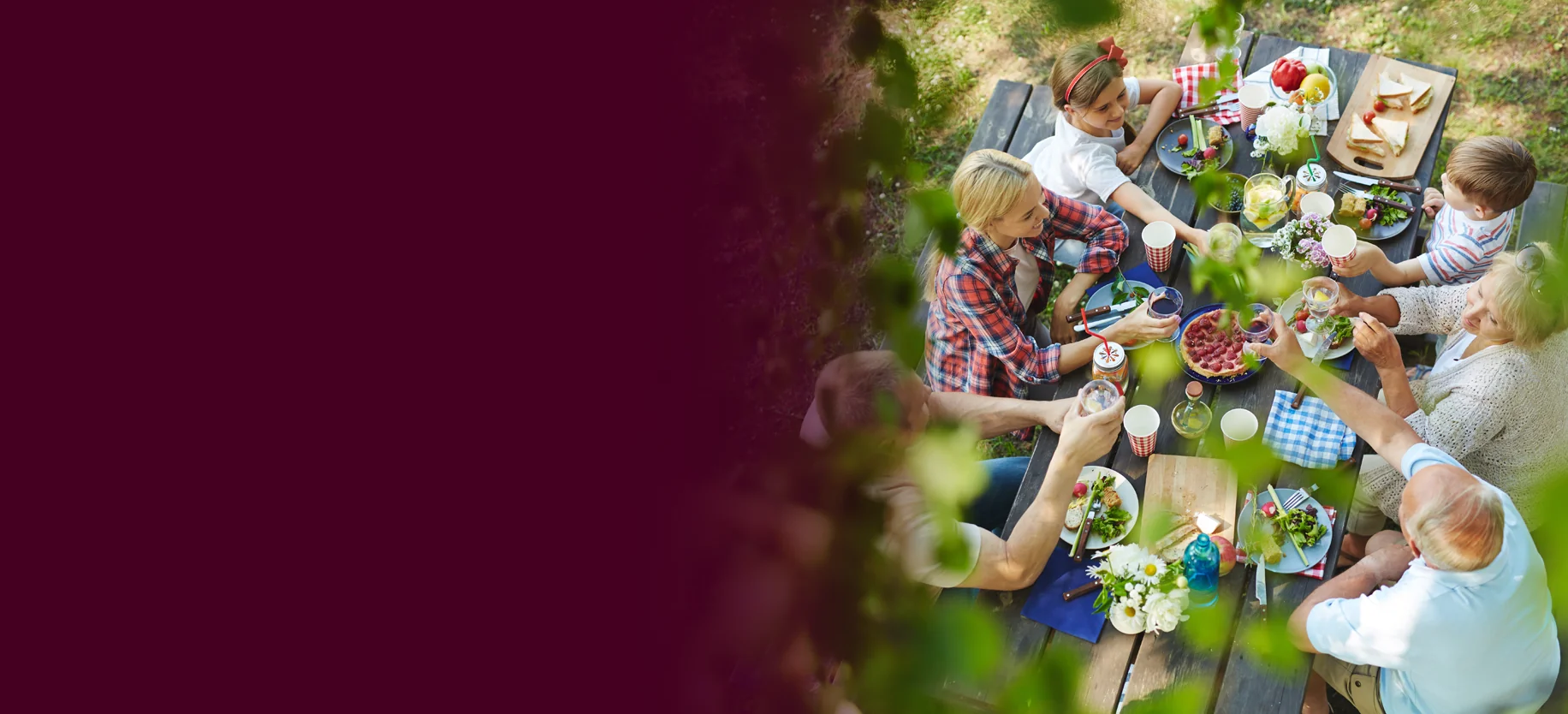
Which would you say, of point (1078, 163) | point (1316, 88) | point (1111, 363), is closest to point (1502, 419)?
point (1111, 363)

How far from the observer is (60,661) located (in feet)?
1.18

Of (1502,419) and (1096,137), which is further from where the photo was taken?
(1096,137)

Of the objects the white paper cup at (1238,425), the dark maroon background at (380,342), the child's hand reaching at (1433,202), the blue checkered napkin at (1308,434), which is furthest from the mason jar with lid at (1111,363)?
the dark maroon background at (380,342)

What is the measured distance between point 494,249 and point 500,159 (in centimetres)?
4

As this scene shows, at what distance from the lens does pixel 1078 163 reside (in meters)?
3.69

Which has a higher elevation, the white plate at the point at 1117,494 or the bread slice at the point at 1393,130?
the bread slice at the point at 1393,130

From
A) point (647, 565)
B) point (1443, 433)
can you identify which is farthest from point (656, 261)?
point (1443, 433)

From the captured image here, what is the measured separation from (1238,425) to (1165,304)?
473 mm

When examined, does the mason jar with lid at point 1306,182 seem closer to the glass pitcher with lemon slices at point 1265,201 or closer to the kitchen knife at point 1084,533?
the glass pitcher with lemon slices at point 1265,201

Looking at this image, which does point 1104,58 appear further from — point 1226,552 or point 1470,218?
point 1226,552

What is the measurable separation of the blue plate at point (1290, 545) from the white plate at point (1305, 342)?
0.52m

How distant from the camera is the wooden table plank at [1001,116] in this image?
404 centimetres

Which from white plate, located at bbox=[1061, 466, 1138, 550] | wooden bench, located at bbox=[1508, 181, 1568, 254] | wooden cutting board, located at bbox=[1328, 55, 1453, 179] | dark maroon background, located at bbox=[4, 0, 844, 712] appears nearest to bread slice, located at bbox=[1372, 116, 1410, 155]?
wooden cutting board, located at bbox=[1328, 55, 1453, 179]

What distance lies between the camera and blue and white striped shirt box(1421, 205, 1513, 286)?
3.18 m
